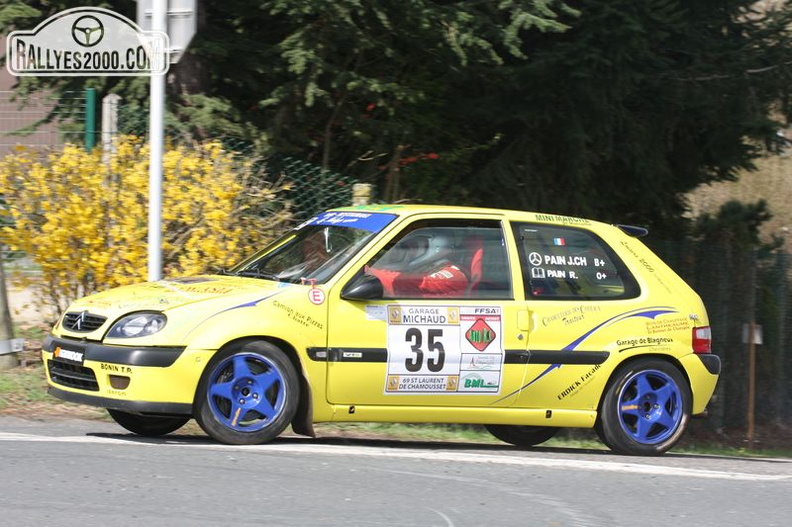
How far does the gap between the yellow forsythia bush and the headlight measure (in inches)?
108

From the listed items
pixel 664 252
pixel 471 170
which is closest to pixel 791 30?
pixel 664 252

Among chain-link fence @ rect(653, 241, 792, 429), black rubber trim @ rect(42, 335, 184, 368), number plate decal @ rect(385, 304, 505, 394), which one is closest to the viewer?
black rubber trim @ rect(42, 335, 184, 368)

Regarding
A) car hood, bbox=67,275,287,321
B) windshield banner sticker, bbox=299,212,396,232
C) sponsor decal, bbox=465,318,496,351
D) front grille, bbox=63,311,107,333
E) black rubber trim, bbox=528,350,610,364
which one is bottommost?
black rubber trim, bbox=528,350,610,364

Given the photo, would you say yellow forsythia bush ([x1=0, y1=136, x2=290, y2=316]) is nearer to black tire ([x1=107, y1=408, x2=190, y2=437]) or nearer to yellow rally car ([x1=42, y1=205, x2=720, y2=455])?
yellow rally car ([x1=42, y1=205, x2=720, y2=455])

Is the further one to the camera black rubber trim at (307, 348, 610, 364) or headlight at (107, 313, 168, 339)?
black rubber trim at (307, 348, 610, 364)

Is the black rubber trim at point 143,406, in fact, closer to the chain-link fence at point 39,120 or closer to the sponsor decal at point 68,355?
the sponsor decal at point 68,355

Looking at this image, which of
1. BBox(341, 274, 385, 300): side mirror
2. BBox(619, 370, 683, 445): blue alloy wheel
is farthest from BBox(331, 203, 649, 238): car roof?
BBox(619, 370, 683, 445): blue alloy wheel

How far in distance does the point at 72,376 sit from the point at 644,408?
3857 millimetres

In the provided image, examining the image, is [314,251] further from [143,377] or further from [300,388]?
[143,377]

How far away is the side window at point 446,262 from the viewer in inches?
307

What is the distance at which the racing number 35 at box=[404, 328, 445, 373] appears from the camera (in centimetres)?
769

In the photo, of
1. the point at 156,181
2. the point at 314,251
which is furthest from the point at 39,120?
the point at 314,251

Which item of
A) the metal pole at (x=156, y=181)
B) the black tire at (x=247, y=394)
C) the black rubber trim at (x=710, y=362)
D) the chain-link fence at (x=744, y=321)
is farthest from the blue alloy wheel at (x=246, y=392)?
the chain-link fence at (x=744, y=321)

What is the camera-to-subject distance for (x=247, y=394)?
728cm
